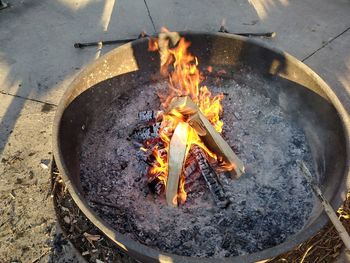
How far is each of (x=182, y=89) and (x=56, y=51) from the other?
203 cm

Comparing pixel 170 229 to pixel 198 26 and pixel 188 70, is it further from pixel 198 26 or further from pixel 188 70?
pixel 198 26

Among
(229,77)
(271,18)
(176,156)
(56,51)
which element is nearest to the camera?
(176,156)

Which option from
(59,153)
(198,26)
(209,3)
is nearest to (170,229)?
(59,153)

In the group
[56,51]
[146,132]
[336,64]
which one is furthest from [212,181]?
[56,51]

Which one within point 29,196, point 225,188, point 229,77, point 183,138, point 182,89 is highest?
point 183,138

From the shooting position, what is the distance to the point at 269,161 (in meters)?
4.00

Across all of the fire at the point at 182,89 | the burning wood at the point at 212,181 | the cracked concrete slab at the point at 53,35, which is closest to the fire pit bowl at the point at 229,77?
the fire at the point at 182,89

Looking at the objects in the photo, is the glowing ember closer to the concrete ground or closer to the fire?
the fire

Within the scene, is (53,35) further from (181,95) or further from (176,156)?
(176,156)

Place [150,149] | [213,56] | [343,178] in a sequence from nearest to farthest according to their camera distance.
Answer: [343,178]
[150,149]
[213,56]

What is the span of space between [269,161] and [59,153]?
85.4 inches

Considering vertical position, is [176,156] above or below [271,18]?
below

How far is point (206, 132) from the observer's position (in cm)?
350

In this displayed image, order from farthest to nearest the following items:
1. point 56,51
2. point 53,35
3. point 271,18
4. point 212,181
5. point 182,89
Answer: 1. point 271,18
2. point 53,35
3. point 56,51
4. point 182,89
5. point 212,181
